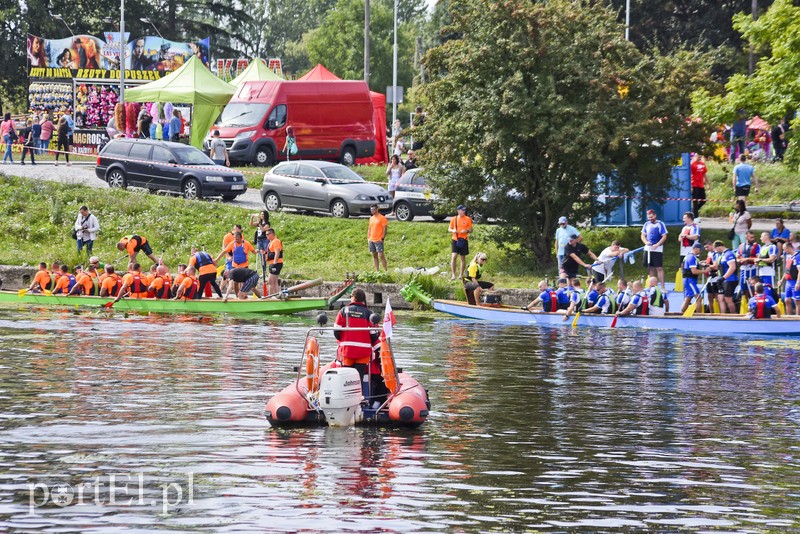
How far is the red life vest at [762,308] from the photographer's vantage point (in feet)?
87.1

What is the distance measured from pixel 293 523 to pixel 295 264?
962 inches

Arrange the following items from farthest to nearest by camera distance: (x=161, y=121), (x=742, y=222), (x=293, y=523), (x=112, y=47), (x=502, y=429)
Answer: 1. (x=112, y=47)
2. (x=161, y=121)
3. (x=742, y=222)
4. (x=502, y=429)
5. (x=293, y=523)

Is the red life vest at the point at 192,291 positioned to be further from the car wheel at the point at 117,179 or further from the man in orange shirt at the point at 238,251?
the car wheel at the point at 117,179

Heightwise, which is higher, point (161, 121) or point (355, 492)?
point (161, 121)

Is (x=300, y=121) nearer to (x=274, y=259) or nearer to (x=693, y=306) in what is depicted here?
(x=274, y=259)

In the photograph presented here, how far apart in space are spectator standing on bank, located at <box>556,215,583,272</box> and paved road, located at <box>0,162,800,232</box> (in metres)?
6.38

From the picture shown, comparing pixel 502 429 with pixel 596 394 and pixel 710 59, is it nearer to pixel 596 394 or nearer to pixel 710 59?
pixel 596 394

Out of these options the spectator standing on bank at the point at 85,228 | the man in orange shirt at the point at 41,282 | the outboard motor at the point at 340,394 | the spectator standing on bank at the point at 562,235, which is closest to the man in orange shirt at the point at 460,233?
the spectator standing on bank at the point at 562,235

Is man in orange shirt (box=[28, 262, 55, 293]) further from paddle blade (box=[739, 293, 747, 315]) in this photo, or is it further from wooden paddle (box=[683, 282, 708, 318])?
paddle blade (box=[739, 293, 747, 315])

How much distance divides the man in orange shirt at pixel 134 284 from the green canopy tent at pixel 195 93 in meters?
20.6

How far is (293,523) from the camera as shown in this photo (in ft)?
39.5

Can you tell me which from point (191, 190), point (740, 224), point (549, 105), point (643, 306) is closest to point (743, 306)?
point (643, 306)

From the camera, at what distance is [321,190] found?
129ft

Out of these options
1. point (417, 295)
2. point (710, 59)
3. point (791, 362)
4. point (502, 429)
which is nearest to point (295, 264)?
point (417, 295)
